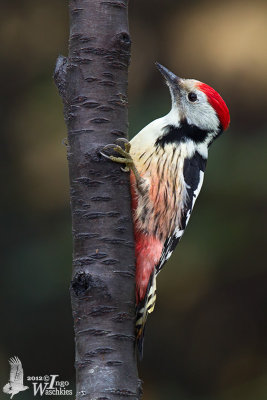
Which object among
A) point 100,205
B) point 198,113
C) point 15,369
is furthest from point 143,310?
point 15,369

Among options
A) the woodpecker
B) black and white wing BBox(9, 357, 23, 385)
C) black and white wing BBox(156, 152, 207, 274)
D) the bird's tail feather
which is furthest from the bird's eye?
black and white wing BBox(9, 357, 23, 385)

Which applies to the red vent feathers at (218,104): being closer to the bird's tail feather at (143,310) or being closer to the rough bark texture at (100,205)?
the bird's tail feather at (143,310)

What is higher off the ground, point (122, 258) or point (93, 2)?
point (93, 2)

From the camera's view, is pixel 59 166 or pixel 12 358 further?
pixel 59 166

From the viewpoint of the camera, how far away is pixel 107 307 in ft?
7.50

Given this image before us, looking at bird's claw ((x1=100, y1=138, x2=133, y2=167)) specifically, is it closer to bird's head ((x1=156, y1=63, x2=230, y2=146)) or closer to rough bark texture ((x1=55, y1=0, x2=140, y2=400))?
rough bark texture ((x1=55, y1=0, x2=140, y2=400))

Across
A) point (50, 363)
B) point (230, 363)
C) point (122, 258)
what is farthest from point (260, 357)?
point (122, 258)

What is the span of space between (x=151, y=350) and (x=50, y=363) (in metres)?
0.72

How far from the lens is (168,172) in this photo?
325 centimetres

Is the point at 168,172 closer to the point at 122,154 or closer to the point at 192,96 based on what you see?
the point at 192,96

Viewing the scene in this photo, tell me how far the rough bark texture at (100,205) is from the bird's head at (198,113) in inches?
38.5

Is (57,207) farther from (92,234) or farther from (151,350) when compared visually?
(92,234)

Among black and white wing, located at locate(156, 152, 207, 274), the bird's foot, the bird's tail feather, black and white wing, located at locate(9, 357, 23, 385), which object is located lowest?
the bird's tail feather

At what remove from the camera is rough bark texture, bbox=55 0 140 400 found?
7.38 feet
